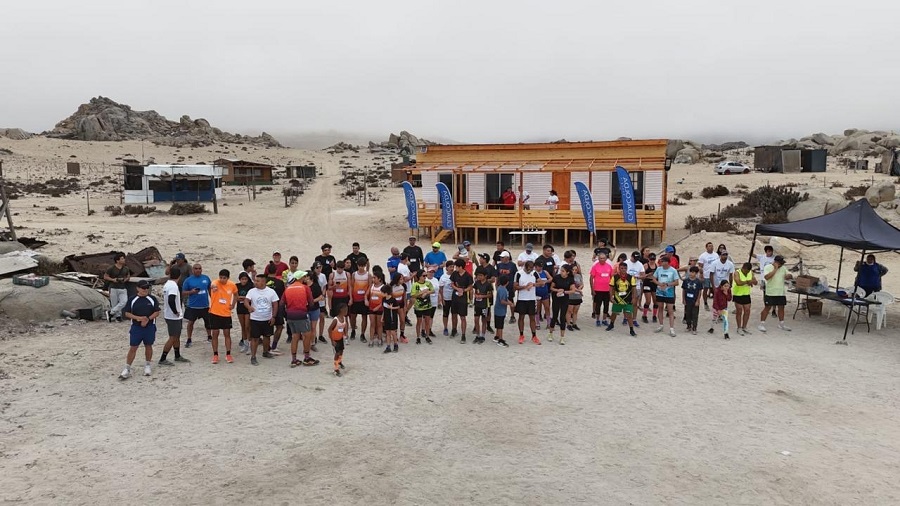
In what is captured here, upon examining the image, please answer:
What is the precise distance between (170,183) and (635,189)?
95.4 ft

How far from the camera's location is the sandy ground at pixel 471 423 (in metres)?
6.29

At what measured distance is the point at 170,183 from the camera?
1537 inches

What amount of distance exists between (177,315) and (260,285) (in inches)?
56.1

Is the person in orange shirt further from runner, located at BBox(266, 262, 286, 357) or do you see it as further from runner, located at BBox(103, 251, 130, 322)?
runner, located at BBox(103, 251, 130, 322)

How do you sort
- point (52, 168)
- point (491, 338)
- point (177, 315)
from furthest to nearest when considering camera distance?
point (52, 168) < point (491, 338) < point (177, 315)

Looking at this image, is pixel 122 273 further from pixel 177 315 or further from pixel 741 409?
pixel 741 409

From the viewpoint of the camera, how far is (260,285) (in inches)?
391

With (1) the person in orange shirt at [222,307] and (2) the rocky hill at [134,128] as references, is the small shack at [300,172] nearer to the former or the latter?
(2) the rocky hill at [134,128]

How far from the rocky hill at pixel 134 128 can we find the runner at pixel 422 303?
8421 centimetres

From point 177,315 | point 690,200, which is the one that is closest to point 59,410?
point 177,315

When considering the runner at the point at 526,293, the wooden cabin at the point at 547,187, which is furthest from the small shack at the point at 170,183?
the runner at the point at 526,293

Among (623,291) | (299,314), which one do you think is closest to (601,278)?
(623,291)

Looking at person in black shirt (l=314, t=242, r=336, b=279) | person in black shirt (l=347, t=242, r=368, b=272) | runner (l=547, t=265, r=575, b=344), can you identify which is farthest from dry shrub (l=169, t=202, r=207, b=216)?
runner (l=547, t=265, r=575, b=344)

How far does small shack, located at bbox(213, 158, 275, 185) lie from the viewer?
51.9 metres
